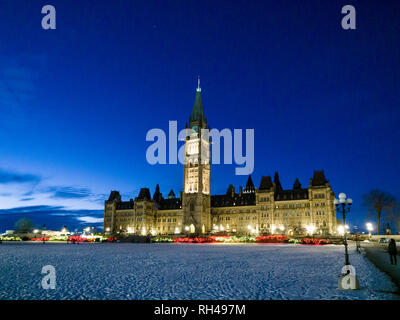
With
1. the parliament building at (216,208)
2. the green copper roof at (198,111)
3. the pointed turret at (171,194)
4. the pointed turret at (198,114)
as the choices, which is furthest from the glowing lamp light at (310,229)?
the pointed turret at (171,194)

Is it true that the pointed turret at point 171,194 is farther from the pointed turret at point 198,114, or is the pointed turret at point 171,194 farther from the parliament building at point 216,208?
the pointed turret at point 198,114

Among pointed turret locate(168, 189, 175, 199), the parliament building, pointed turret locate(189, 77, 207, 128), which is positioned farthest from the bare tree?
pointed turret locate(168, 189, 175, 199)

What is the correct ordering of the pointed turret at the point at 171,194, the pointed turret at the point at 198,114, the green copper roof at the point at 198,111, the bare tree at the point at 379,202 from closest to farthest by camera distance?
the bare tree at the point at 379,202
the pointed turret at the point at 198,114
the green copper roof at the point at 198,111
the pointed turret at the point at 171,194

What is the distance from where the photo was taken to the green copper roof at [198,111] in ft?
378

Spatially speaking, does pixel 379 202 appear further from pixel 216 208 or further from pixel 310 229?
pixel 216 208

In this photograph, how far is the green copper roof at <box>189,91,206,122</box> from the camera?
11525cm

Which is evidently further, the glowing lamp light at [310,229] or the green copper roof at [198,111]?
the green copper roof at [198,111]

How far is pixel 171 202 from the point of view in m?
126

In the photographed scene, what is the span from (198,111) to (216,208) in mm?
35712

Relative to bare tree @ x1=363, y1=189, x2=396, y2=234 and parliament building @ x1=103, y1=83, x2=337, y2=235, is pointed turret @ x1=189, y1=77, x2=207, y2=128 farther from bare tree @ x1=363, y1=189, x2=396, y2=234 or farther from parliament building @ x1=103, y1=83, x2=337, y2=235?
bare tree @ x1=363, y1=189, x2=396, y2=234

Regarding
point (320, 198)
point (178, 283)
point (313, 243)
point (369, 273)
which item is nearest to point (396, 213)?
point (320, 198)

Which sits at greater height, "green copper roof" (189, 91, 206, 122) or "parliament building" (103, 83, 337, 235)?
"green copper roof" (189, 91, 206, 122)

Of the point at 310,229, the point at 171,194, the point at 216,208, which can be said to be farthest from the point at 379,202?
the point at 171,194
